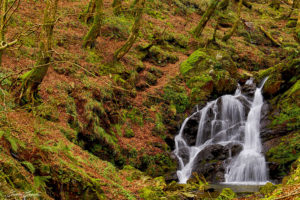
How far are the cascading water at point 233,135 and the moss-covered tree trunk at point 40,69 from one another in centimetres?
673

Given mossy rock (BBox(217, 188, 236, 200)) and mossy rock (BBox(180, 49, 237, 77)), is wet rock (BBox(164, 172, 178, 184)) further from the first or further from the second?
mossy rock (BBox(180, 49, 237, 77))

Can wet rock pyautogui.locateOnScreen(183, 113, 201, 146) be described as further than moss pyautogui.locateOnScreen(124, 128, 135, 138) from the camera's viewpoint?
Yes

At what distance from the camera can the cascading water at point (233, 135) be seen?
11273mm

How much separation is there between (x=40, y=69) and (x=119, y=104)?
518 cm

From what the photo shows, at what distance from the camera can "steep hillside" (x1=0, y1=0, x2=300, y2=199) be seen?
17.3 ft

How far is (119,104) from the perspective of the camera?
492 inches

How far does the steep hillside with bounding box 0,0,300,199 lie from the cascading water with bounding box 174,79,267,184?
1.39ft

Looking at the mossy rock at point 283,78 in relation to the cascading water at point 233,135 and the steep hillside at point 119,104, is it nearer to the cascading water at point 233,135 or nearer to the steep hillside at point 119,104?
the steep hillside at point 119,104

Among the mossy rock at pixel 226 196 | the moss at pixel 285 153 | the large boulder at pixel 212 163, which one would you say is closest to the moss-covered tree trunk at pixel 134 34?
the large boulder at pixel 212 163

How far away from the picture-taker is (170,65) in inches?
685

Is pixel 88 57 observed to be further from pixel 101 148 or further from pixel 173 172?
pixel 173 172

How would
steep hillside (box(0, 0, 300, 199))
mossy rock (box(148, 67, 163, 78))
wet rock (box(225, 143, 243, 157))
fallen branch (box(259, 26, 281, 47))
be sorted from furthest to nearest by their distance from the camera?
fallen branch (box(259, 26, 281, 47)) → mossy rock (box(148, 67, 163, 78)) → wet rock (box(225, 143, 243, 157)) → steep hillside (box(0, 0, 300, 199))

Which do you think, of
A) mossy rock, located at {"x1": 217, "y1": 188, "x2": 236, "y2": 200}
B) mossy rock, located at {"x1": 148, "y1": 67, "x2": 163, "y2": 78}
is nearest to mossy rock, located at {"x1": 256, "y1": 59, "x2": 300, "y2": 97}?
mossy rock, located at {"x1": 148, "y1": 67, "x2": 163, "y2": 78}

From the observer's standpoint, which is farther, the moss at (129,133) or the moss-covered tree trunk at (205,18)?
the moss-covered tree trunk at (205,18)
